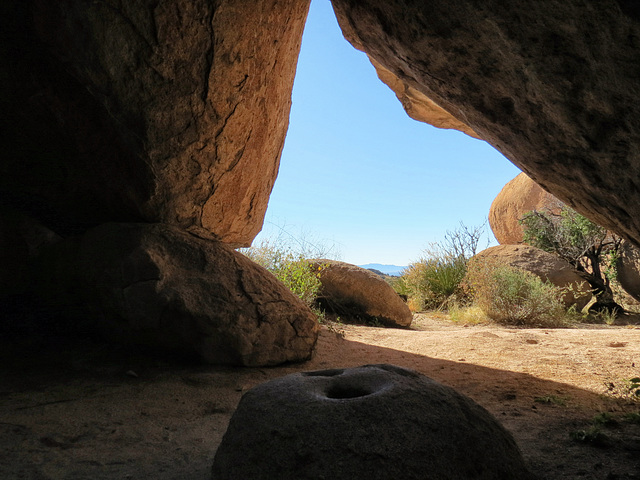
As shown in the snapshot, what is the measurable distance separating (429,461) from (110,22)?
312cm

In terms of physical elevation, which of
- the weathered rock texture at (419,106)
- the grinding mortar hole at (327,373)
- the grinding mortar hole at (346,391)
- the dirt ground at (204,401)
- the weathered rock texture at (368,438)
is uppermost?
the weathered rock texture at (419,106)

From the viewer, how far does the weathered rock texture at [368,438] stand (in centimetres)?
145

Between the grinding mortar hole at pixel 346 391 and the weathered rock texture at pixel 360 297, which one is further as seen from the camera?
the weathered rock texture at pixel 360 297

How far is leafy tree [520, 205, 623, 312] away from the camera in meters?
9.05

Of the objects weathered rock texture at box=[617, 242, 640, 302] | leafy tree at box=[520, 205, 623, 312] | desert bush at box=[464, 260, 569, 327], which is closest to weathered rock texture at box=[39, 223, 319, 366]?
desert bush at box=[464, 260, 569, 327]

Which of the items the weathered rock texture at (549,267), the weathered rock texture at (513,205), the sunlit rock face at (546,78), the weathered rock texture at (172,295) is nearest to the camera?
the sunlit rock face at (546,78)

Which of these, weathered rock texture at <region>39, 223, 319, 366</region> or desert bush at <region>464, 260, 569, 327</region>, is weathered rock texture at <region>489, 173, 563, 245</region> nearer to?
desert bush at <region>464, 260, 569, 327</region>

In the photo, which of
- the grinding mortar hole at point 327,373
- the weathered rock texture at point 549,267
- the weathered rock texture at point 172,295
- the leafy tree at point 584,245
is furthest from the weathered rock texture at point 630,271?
the grinding mortar hole at point 327,373

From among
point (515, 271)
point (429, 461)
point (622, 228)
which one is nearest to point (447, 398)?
point (429, 461)

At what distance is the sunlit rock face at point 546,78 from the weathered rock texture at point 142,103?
41.9 inches

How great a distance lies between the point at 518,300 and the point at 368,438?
7.20m

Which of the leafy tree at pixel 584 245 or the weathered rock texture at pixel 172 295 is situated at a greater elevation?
the leafy tree at pixel 584 245

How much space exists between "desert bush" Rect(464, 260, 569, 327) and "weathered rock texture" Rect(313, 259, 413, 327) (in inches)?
63.2

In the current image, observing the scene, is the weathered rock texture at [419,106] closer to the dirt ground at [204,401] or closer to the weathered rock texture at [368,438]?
the dirt ground at [204,401]
